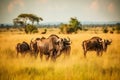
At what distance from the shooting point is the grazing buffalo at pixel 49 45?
4.30 meters

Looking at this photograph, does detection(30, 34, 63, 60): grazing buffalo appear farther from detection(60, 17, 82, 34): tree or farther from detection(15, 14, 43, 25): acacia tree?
detection(15, 14, 43, 25): acacia tree

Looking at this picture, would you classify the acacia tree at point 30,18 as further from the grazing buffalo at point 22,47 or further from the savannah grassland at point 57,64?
the grazing buffalo at point 22,47

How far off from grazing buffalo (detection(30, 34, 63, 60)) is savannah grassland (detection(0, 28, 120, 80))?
0.24 ft

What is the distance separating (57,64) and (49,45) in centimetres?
33

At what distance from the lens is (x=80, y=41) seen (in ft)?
14.4

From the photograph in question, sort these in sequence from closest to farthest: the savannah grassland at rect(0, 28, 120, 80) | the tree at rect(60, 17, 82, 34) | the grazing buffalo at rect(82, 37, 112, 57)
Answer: the savannah grassland at rect(0, 28, 120, 80) → the tree at rect(60, 17, 82, 34) → the grazing buffalo at rect(82, 37, 112, 57)

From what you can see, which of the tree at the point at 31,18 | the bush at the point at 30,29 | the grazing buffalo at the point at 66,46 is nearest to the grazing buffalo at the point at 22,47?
the bush at the point at 30,29

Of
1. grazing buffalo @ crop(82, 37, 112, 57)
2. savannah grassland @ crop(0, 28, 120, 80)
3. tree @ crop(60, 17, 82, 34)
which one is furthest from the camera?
grazing buffalo @ crop(82, 37, 112, 57)

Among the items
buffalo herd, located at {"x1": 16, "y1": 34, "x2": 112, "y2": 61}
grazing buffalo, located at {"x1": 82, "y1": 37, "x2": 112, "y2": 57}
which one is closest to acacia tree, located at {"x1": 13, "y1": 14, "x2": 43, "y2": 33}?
buffalo herd, located at {"x1": 16, "y1": 34, "x2": 112, "y2": 61}

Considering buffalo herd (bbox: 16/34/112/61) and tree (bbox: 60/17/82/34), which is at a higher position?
tree (bbox: 60/17/82/34)

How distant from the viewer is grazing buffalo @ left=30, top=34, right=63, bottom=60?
14.1 ft

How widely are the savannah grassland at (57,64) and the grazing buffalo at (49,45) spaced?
72 mm

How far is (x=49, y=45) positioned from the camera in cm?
435

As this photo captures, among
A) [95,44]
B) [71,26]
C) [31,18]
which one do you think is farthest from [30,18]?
[95,44]
